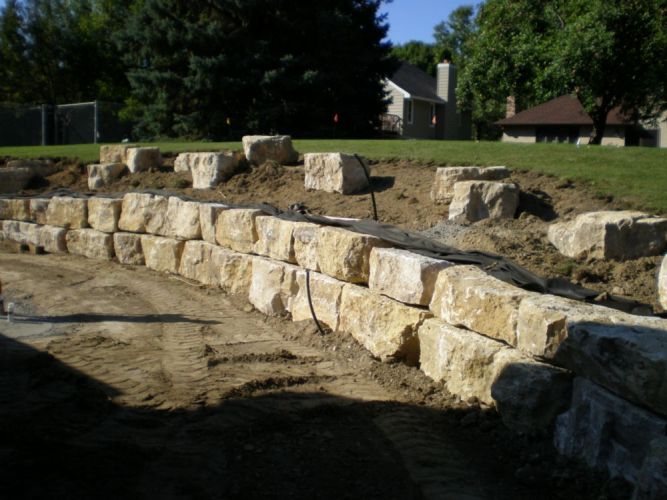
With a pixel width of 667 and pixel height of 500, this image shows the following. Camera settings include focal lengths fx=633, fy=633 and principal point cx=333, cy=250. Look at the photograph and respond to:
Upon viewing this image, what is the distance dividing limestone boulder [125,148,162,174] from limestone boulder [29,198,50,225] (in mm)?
1805

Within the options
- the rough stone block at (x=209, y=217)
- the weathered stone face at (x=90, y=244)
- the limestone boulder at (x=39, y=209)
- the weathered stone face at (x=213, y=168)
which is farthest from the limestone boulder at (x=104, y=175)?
the rough stone block at (x=209, y=217)

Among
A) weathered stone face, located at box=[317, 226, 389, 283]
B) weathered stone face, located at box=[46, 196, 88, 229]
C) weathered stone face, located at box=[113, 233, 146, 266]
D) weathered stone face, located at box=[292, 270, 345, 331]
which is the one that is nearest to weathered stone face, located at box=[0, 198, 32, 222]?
weathered stone face, located at box=[46, 196, 88, 229]

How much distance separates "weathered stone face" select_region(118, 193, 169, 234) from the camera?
1018 cm

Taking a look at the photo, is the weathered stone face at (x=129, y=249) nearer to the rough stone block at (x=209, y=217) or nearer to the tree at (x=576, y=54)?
the rough stone block at (x=209, y=217)

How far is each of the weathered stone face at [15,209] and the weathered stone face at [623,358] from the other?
11.5m

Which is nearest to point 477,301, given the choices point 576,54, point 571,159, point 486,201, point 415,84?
point 486,201

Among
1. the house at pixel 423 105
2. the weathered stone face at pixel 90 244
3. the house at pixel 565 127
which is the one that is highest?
the house at pixel 423 105

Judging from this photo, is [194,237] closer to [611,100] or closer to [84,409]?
[84,409]

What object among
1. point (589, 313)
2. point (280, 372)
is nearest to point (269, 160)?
point (280, 372)

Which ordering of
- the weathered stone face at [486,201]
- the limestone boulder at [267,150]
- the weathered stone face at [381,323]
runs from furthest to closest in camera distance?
1. the limestone boulder at [267,150]
2. the weathered stone face at [486,201]
3. the weathered stone face at [381,323]

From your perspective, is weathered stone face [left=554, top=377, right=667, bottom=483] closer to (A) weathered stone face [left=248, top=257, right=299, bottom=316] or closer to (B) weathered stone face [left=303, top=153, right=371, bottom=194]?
(A) weathered stone face [left=248, top=257, right=299, bottom=316]

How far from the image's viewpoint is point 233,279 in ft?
28.3

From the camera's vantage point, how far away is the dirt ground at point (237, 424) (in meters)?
3.75

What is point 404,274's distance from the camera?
5.66m
